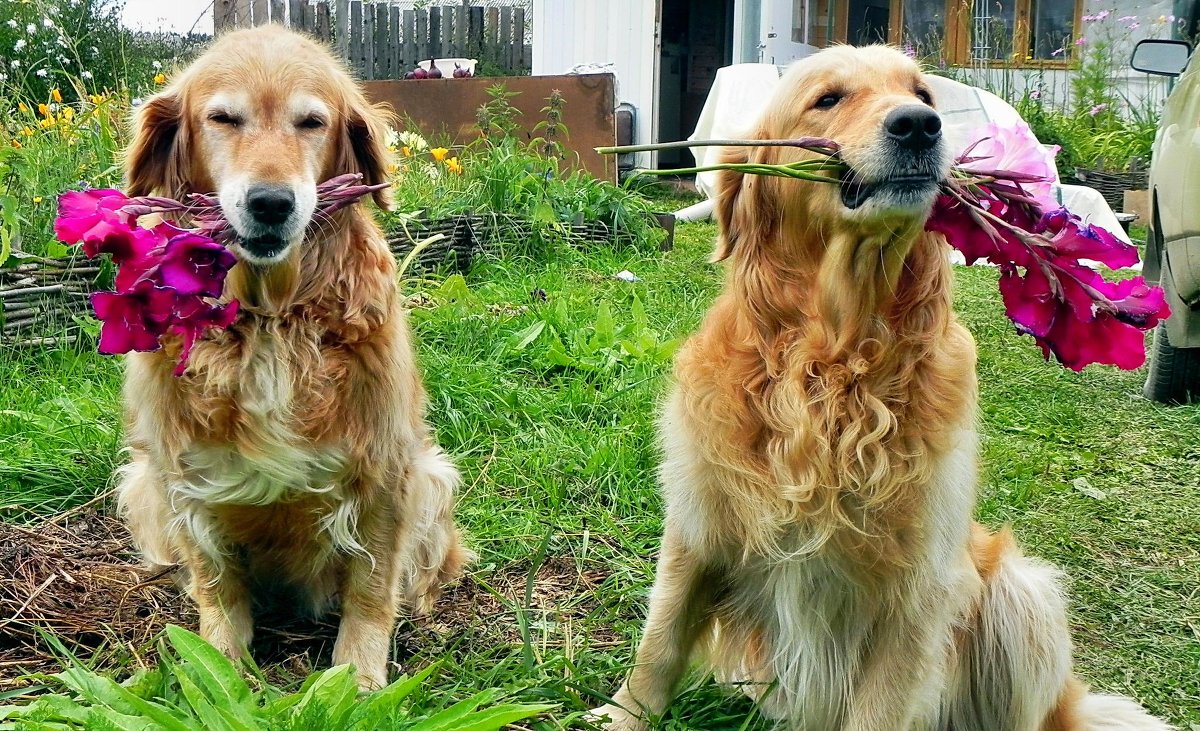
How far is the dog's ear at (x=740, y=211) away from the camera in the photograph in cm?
217

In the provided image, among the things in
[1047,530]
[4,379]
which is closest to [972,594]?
[1047,530]

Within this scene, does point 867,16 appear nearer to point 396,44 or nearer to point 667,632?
point 396,44

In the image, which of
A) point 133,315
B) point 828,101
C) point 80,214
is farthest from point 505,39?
point 133,315

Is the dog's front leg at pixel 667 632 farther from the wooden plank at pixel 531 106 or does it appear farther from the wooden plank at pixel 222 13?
the wooden plank at pixel 222 13

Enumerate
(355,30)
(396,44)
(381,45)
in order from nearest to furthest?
(355,30)
(381,45)
(396,44)

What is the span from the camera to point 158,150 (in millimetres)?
2531

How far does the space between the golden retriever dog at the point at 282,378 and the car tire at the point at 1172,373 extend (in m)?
3.45

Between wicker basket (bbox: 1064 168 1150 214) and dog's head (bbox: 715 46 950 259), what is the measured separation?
8347 mm

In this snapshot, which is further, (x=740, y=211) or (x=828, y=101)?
(x=740, y=211)

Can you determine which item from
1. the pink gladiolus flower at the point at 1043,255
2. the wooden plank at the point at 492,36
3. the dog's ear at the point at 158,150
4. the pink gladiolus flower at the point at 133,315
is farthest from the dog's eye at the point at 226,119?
the wooden plank at the point at 492,36

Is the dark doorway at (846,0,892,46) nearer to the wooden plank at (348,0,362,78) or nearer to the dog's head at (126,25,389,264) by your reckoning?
the wooden plank at (348,0,362,78)

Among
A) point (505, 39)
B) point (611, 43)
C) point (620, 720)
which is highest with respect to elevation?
point (505, 39)

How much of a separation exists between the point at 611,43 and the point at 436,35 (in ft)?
12.6

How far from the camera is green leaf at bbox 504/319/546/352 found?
14.5 ft
